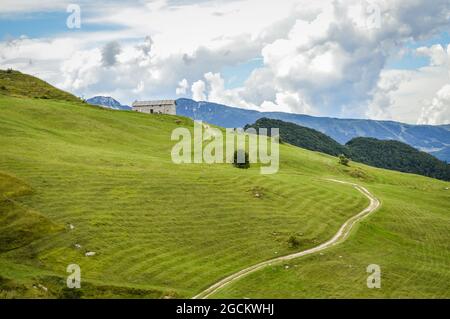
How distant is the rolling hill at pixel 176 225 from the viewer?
5491 cm

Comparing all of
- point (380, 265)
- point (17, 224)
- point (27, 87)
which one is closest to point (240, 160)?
point (380, 265)

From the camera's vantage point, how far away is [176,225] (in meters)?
68.2

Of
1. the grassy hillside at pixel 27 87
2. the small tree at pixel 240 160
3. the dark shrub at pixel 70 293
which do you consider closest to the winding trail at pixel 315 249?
the dark shrub at pixel 70 293

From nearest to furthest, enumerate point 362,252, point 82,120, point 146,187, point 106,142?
point 362,252
point 146,187
point 106,142
point 82,120

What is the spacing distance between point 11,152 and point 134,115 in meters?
82.9

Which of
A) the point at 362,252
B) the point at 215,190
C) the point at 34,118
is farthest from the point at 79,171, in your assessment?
the point at 34,118

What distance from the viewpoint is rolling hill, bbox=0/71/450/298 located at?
180ft

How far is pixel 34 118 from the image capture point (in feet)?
403

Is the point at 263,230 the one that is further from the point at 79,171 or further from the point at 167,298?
the point at 79,171

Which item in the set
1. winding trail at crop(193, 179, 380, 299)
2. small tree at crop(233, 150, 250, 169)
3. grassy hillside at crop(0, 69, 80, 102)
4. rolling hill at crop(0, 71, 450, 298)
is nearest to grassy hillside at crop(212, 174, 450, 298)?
rolling hill at crop(0, 71, 450, 298)

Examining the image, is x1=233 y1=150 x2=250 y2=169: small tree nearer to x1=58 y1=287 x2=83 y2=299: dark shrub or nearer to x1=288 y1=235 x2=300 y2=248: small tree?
x1=288 y1=235 x2=300 y2=248: small tree

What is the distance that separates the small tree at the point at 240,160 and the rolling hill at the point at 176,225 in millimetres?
2341

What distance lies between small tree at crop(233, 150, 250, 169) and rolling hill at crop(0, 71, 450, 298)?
234cm

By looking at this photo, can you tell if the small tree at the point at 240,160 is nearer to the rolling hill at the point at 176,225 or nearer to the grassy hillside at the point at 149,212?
the grassy hillside at the point at 149,212
